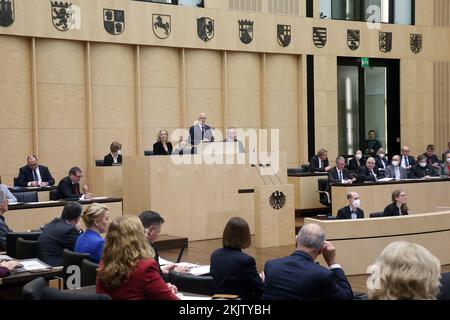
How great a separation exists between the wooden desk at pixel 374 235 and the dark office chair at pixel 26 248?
3638 mm

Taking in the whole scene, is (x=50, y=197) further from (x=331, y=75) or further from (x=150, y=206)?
(x=331, y=75)

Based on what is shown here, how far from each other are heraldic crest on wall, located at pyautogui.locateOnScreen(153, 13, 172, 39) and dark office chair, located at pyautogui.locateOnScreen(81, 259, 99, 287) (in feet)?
32.6

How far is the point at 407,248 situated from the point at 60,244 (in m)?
4.05

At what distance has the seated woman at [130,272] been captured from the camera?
11.7ft

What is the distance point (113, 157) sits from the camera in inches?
497

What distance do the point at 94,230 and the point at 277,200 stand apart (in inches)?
232

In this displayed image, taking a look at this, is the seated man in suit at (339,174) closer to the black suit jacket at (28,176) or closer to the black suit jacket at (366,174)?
the black suit jacket at (366,174)

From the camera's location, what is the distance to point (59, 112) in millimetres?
13117

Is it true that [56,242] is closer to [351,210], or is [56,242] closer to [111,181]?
[351,210]

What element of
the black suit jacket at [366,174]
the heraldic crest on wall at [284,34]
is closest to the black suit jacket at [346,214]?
the black suit jacket at [366,174]

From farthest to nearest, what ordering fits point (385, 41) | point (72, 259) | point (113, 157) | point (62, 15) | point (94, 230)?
point (385, 41)
point (62, 15)
point (113, 157)
point (94, 230)
point (72, 259)

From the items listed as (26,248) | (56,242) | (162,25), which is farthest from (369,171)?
(26,248)
